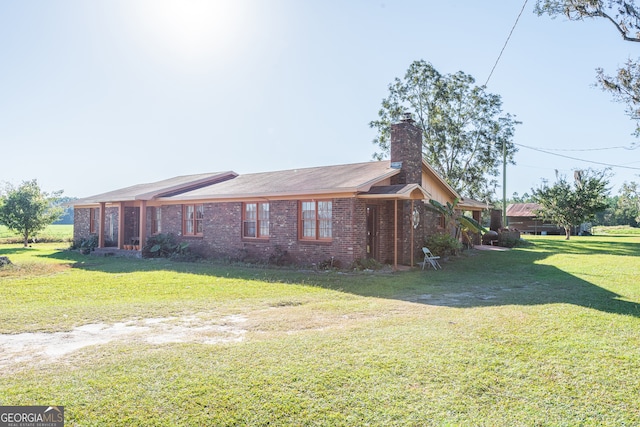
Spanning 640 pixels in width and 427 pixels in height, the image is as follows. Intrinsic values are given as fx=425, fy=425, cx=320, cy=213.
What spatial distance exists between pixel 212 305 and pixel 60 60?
9847mm

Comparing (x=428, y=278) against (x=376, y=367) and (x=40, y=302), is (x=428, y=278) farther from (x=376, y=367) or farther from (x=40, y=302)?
(x=40, y=302)

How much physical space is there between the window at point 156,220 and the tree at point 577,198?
93.6ft

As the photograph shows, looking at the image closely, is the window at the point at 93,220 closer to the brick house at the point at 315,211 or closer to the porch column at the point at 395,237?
the brick house at the point at 315,211

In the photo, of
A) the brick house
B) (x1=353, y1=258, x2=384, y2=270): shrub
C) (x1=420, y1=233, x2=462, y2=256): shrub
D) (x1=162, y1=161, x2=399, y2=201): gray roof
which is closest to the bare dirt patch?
(x1=353, y1=258, x2=384, y2=270): shrub

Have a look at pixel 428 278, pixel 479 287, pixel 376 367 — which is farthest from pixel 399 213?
pixel 376 367

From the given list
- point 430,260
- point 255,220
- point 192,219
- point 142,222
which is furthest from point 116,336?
point 142,222

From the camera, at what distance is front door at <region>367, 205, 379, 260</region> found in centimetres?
1418

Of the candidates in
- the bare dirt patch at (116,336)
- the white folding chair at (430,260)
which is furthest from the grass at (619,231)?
the bare dirt patch at (116,336)

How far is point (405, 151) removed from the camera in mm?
14891

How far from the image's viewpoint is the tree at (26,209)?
25172 millimetres

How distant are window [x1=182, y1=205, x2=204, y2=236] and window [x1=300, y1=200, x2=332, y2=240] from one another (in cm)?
558

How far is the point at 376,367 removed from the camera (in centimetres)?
461

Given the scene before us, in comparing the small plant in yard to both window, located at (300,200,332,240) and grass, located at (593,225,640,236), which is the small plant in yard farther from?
grass, located at (593,225,640,236)

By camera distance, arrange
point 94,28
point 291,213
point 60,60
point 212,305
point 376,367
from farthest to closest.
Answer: point 291,213 < point 60,60 < point 94,28 < point 212,305 < point 376,367
